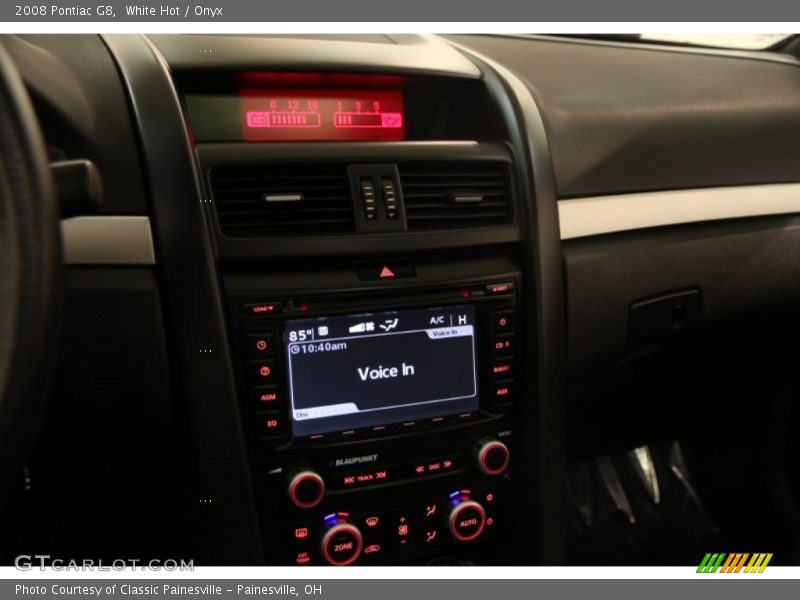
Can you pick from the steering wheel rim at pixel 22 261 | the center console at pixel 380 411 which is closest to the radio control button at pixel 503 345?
the center console at pixel 380 411

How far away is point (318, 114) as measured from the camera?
1187mm

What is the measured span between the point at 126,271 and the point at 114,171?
0.13 meters

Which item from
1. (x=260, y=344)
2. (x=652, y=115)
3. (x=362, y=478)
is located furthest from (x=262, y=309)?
(x=652, y=115)

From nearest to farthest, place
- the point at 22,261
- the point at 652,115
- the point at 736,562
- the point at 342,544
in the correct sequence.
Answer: the point at 22,261, the point at 342,544, the point at 652,115, the point at 736,562

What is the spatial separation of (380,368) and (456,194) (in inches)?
10.6

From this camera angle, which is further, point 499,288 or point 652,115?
point 652,115

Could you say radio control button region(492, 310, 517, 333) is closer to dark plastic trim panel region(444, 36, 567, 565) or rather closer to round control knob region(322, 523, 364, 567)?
dark plastic trim panel region(444, 36, 567, 565)

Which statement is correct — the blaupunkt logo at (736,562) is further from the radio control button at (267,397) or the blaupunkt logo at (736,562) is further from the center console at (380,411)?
the radio control button at (267,397)

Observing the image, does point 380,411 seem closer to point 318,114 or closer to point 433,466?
point 433,466

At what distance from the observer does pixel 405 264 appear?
1.15 metres

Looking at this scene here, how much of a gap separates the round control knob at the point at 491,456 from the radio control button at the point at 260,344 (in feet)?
1.15

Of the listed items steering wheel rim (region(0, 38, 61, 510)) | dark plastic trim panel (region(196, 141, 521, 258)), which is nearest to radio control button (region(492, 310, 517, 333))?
dark plastic trim panel (region(196, 141, 521, 258))

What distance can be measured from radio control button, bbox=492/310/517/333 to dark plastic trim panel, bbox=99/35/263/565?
1.26ft

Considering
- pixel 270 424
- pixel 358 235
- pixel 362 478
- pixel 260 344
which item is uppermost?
pixel 358 235
